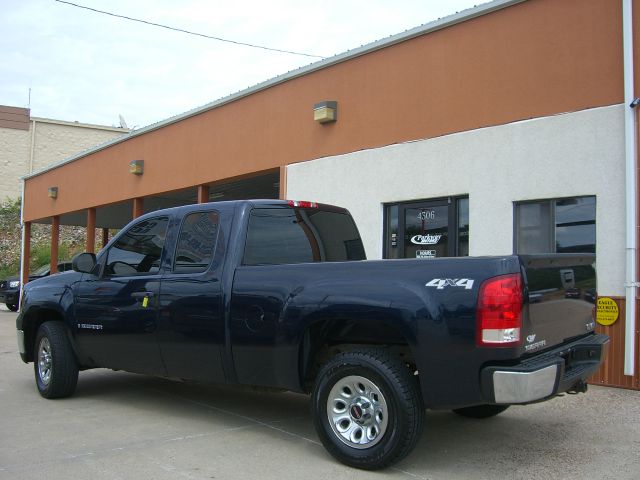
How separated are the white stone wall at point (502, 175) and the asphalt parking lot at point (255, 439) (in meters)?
2.20

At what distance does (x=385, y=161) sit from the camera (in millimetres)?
9844

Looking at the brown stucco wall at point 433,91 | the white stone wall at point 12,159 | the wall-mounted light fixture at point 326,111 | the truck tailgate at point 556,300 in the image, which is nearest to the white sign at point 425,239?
the brown stucco wall at point 433,91

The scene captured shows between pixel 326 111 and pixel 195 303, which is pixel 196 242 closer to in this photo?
pixel 195 303

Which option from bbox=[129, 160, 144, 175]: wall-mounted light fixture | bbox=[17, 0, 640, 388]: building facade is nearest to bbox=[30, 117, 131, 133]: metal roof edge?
bbox=[129, 160, 144, 175]: wall-mounted light fixture

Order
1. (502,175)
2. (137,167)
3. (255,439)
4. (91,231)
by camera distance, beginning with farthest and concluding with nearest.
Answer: (91,231) → (137,167) → (502,175) → (255,439)

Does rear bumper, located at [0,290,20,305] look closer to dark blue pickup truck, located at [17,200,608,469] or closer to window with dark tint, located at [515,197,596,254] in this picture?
dark blue pickup truck, located at [17,200,608,469]

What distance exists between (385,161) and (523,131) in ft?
7.75

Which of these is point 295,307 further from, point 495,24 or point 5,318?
point 5,318

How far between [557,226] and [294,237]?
153 inches

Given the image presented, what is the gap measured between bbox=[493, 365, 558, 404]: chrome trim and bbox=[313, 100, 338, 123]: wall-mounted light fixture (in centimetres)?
756

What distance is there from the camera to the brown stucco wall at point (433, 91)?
7.66 m

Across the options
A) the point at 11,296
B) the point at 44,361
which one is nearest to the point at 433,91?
the point at 44,361

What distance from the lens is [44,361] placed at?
6855 millimetres

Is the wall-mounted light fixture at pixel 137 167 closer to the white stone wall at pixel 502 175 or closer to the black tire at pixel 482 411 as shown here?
the white stone wall at pixel 502 175
